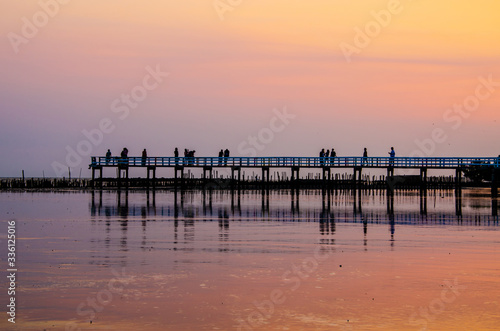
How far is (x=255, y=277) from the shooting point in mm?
13797

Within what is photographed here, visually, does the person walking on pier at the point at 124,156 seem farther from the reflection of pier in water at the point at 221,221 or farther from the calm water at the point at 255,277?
the calm water at the point at 255,277

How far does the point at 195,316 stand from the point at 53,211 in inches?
963

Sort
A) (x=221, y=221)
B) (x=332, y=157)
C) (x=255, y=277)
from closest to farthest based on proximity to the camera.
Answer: (x=255, y=277)
(x=221, y=221)
(x=332, y=157)

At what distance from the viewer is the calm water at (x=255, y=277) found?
1064cm

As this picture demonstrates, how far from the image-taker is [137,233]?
22.2 metres

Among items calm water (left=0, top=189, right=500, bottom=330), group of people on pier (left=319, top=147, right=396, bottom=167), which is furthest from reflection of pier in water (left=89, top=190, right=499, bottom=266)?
group of people on pier (left=319, top=147, right=396, bottom=167)

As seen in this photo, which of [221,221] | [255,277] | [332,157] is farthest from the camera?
[332,157]

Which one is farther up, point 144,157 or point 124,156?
point 124,156

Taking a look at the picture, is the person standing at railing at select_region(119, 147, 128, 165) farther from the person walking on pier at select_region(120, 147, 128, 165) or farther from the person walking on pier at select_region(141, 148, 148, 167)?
the person walking on pier at select_region(141, 148, 148, 167)

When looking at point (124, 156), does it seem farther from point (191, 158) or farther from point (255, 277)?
point (255, 277)

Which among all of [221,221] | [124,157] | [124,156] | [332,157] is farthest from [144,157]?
[221,221]

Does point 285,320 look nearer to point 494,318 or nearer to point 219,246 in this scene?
point 494,318

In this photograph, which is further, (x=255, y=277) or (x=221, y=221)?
(x=221, y=221)

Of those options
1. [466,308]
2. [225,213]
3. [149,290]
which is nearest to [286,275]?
[149,290]
